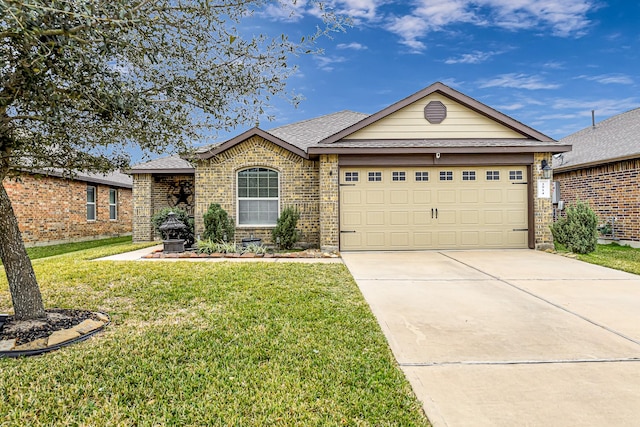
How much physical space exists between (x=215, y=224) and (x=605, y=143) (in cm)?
1417

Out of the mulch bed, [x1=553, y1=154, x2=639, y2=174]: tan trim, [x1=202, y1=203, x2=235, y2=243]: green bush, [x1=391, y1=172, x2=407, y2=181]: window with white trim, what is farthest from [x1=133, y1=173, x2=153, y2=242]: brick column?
[x1=553, y1=154, x2=639, y2=174]: tan trim

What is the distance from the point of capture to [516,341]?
3645 millimetres

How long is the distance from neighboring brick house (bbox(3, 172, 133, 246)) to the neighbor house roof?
15.9 m

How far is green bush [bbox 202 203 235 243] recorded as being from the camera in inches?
403

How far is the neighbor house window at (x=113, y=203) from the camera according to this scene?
16.9 m

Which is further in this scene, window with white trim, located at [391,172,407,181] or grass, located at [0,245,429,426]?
window with white trim, located at [391,172,407,181]

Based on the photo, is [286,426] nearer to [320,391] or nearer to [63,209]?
[320,391]

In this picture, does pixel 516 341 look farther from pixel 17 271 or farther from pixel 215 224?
pixel 215 224

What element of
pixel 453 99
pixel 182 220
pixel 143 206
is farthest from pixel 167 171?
pixel 453 99

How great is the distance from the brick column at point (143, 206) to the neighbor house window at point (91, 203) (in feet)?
13.3

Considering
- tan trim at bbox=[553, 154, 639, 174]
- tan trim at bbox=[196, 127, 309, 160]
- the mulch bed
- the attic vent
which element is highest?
the attic vent

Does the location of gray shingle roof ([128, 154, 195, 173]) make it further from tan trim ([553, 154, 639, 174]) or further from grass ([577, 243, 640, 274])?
tan trim ([553, 154, 639, 174])

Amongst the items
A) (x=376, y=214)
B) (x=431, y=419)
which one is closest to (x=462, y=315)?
(x=431, y=419)

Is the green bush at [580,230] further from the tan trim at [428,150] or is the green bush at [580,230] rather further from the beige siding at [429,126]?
the beige siding at [429,126]
